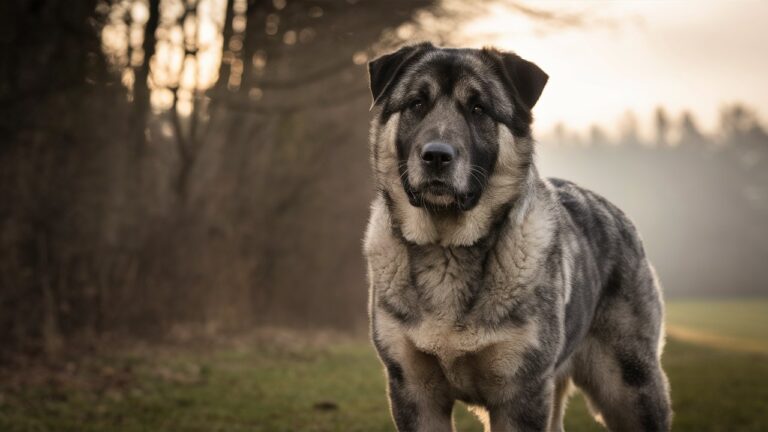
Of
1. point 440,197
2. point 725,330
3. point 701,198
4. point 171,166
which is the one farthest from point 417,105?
point 701,198

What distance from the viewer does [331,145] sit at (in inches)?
750

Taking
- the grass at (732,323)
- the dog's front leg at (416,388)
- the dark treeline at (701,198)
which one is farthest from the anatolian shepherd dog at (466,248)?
the dark treeline at (701,198)

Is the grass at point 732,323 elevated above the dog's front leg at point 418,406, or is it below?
below

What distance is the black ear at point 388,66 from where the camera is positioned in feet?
17.5

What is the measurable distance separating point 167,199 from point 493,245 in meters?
9.70

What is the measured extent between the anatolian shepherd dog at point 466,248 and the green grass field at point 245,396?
121 inches

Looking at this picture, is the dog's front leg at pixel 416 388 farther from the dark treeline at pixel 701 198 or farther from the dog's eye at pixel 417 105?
the dark treeline at pixel 701 198

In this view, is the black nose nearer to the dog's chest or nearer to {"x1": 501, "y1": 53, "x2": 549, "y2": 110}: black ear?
the dog's chest

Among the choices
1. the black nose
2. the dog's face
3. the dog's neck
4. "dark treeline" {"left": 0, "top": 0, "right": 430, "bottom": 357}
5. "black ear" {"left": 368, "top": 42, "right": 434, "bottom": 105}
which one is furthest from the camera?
"dark treeline" {"left": 0, "top": 0, "right": 430, "bottom": 357}

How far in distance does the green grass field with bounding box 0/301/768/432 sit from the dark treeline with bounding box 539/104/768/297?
68.6 meters

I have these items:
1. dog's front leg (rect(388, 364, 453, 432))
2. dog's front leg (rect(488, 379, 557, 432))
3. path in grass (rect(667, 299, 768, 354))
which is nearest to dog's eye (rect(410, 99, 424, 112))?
dog's front leg (rect(388, 364, 453, 432))

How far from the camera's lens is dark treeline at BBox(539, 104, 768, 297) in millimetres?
78812

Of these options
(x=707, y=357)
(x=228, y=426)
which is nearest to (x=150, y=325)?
(x=228, y=426)

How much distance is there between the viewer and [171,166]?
48.2ft
